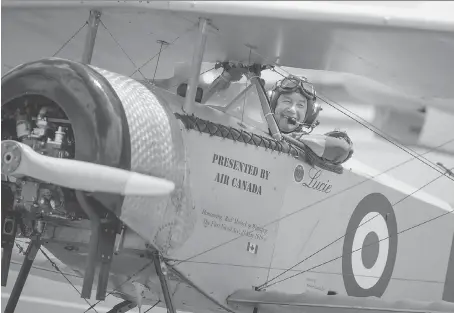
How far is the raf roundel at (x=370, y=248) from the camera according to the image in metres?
5.48

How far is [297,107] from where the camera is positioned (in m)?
5.32

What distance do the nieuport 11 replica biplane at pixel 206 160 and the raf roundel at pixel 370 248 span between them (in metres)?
0.01

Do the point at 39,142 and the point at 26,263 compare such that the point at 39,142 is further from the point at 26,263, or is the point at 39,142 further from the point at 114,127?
the point at 26,263

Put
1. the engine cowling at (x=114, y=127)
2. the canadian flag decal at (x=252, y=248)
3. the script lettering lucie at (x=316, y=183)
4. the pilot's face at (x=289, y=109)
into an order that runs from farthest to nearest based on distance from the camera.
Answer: the pilot's face at (x=289, y=109) < the script lettering lucie at (x=316, y=183) < the canadian flag decal at (x=252, y=248) < the engine cowling at (x=114, y=127)

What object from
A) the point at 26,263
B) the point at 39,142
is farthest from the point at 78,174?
the point at 26,263

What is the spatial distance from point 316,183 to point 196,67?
1.17 meters

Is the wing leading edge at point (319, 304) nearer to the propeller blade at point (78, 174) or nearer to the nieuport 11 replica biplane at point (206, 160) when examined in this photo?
the nieuport 11 replica biplane at point (206, 160)

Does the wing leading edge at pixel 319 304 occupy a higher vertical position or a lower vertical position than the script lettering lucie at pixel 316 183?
lower

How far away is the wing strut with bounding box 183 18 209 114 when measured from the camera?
4.38 metres

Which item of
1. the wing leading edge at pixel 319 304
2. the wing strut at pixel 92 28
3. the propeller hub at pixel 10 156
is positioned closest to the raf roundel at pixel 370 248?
the wing leading edge at pixel 319 304

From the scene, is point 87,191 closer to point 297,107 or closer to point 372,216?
point 297,107

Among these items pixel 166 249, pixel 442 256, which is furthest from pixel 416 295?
pixel 166 249

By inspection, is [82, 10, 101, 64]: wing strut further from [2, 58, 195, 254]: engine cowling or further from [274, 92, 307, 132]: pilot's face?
[274, 92, 307, 132]: pilot's face

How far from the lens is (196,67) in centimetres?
442
